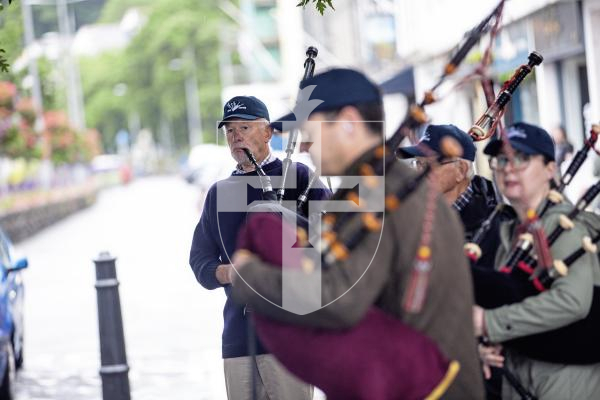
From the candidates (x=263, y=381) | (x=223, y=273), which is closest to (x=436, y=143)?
(x=223, y=273)

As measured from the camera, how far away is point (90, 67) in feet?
400

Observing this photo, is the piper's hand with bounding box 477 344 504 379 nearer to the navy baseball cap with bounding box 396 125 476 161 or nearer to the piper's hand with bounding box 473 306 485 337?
the piper's hand with bounding box 473 306 485 337

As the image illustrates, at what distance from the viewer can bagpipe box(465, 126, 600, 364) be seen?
4152mm

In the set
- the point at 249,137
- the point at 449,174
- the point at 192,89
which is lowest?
the point at 449,174

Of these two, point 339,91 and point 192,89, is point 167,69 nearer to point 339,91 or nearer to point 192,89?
point 192,89

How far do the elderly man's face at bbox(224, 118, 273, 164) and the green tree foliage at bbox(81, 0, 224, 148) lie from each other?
92.4 meters

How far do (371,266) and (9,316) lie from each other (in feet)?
24.1

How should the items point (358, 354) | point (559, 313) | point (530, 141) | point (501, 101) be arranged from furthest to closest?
point (501, 101) < point (530, 141) < point (559, 313) < point (358, 354)

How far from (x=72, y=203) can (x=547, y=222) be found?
155 ft

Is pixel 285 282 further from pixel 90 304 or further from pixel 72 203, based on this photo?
pixel 72 203

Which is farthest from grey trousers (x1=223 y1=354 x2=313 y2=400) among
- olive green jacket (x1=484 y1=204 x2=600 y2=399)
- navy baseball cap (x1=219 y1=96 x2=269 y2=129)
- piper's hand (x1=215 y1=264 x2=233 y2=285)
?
olive green jacket (x1=484 y1=204 x2=600 y2=399)

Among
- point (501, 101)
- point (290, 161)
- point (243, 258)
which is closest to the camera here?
point (243, 258)

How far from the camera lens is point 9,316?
10195mm

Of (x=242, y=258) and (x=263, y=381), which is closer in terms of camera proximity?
(x=242, y=258)
